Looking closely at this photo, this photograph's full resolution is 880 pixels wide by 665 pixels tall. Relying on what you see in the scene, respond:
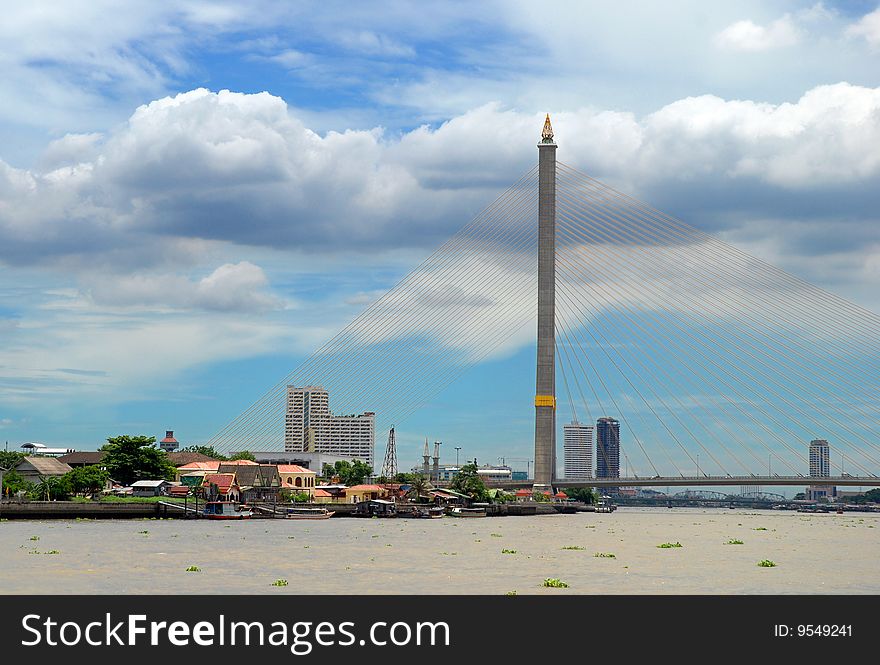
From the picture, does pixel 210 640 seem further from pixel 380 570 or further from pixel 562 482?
pixel 562 482

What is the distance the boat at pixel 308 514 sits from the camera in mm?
100750

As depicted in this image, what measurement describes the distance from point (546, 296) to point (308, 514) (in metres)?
42.3

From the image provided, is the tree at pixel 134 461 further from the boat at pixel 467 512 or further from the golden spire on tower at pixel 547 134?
the golden spire on tower at pixel 547 134

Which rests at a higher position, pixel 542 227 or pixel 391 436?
pixel 542 227

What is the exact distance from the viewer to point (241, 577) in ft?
118

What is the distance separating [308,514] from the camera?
10206 centimetres

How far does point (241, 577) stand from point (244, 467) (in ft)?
297

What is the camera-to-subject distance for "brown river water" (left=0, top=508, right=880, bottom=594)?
32750 mm

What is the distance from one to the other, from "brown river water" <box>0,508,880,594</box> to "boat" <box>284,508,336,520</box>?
3501 centimetres

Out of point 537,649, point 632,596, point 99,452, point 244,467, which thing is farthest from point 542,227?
point 537,649

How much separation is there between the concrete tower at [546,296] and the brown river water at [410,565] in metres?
63.7

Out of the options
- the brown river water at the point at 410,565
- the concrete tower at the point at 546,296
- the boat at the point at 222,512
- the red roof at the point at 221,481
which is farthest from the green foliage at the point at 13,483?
the concrete tower at the point at 546,296

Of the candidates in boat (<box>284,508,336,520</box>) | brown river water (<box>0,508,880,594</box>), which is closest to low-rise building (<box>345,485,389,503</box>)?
boat (<box>284,508,336,520</box>)

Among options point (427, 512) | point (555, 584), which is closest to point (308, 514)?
point (427, 512)
